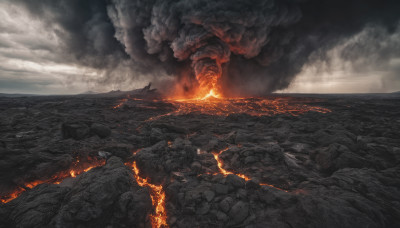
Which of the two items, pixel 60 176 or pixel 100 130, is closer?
pixel 60 176

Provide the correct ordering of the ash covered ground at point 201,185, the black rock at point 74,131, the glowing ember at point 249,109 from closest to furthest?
1. the ash covered ground at point 201,185
2. the black rock at point 74,131
3. the glowing ember at point 249,109

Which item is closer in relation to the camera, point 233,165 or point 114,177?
point 114,177

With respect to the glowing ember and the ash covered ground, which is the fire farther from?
the glowing ember

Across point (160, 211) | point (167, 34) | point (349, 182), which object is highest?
point (167, 34)

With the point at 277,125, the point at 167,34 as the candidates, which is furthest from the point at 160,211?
the point at 167,34

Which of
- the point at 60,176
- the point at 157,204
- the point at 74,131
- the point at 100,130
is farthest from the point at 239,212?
the point at 74,131

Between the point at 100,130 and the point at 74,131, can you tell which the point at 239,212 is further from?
the point at 74,131

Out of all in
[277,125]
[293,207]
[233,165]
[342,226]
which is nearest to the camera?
[342,226]

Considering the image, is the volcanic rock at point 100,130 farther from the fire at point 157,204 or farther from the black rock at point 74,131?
the fire at point 157,204

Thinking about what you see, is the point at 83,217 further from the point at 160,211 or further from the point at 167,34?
the point at 167,34

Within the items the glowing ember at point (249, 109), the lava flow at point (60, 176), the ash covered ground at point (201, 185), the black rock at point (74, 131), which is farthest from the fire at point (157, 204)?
the glowing ember at point (249, 109)

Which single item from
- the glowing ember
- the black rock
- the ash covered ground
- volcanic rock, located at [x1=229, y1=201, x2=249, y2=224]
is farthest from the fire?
the glowing ember
